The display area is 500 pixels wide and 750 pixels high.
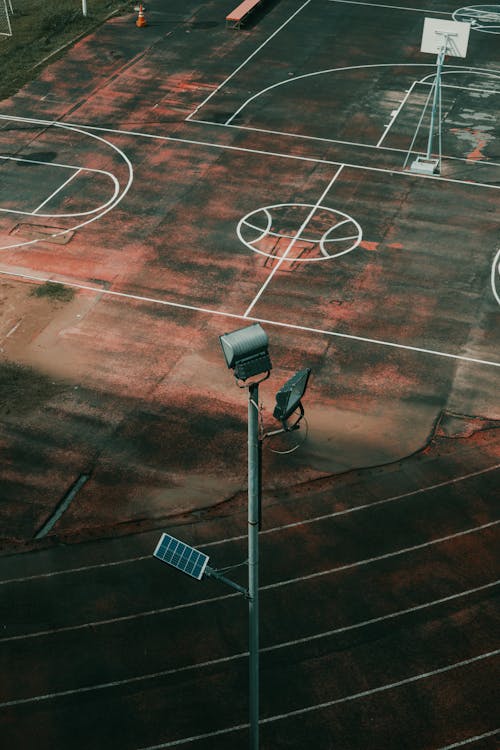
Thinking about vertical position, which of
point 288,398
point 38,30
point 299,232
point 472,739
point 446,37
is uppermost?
point 288,398

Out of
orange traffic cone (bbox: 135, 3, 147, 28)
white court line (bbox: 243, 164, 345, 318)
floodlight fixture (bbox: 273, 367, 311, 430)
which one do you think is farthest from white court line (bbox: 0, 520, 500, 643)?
orange traffic cone (bbox: 135, 3, 147, 28)

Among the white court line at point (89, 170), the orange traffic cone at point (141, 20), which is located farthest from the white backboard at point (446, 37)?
the orange traffic cone at point (141, 20)

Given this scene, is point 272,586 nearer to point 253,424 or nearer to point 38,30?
point 253,424

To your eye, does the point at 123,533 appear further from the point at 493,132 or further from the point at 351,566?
the point at 493,132

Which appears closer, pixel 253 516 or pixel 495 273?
pixel 253 516

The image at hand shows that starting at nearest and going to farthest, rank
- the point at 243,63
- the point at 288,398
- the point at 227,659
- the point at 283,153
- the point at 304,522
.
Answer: the point at 288,398 → the point at 227,659 → the point at 304,522 → the point at 283,153 → the point at 243,63

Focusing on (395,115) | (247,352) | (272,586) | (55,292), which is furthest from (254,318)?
(247,352)

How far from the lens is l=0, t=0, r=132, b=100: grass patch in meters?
69.9

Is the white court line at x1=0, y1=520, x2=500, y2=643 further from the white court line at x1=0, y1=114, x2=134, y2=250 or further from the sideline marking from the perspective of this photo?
the white court line at x1=0, y1=114, x2=134, y2=250

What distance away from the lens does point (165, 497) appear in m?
35.6

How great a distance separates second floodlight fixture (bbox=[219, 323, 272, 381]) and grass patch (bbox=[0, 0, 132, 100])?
5379cm

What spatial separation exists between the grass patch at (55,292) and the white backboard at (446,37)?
27145mm

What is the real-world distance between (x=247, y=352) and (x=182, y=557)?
6.57 m

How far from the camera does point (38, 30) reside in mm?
77062
